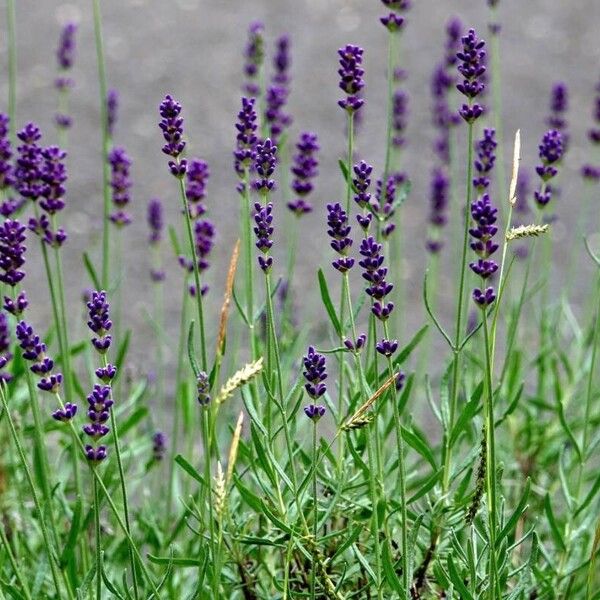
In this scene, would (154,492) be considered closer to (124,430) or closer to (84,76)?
(124,430)

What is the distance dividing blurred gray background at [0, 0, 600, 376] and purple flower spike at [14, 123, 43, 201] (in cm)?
227

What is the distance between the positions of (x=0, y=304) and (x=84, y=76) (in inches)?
→ 117

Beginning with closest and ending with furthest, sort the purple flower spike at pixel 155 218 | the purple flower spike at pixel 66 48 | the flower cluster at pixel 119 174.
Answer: the flower cluster at pixel 119 174, the purple flower spike at pixel 155 218, the purple flower spike at pixel 66 48

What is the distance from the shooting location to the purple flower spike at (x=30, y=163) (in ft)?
7.32

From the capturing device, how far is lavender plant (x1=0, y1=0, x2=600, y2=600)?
188cm

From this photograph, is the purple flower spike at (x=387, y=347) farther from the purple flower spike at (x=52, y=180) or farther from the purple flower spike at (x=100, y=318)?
the purple flower spike at (x=52, y=180)

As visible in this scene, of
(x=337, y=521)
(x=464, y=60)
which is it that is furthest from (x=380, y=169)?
(x=464, y=60)

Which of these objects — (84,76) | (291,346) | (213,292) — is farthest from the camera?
(84,76)

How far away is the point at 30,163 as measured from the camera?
226 centimetres

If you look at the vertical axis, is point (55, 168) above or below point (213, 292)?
below

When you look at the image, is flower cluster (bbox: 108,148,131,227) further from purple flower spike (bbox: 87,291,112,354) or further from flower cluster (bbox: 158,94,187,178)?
purple flower spike (bbox: 87,291,112,354)

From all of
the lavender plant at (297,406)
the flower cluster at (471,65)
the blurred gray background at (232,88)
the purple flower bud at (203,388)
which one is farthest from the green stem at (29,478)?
the blurred gray background at (232,88)

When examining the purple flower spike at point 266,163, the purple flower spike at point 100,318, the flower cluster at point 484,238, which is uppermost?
the purple flower spike at point 266,163

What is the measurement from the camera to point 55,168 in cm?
231
